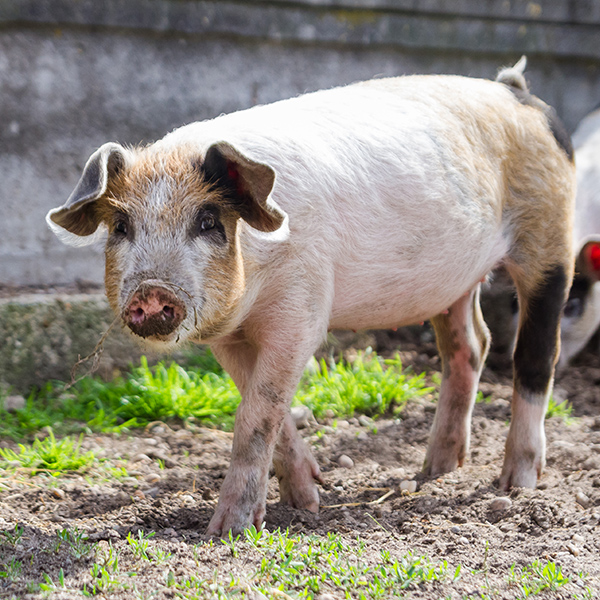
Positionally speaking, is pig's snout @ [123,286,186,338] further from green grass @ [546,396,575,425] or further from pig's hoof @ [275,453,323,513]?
green grass @ [546,396,575,425]

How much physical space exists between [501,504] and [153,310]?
66.2 inches

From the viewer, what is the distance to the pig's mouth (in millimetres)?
2389

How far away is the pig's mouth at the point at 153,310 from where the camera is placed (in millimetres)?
2389

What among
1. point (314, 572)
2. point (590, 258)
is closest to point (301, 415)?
point (314, 572)

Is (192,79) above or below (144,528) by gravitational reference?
above

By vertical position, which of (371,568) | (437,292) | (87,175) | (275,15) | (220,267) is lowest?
(371,568)

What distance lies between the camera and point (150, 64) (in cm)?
531

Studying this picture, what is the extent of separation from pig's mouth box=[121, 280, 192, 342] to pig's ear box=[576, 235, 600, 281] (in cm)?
353

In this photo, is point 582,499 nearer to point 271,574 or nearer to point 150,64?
point 271,574

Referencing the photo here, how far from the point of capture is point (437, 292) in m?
3.36

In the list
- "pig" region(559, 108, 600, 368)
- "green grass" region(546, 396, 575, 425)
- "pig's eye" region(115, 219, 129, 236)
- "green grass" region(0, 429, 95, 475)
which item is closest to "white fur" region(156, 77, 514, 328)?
"pig's eye" region(115, 219, 129, 236)

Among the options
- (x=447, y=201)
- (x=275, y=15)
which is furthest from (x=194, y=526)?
(x=275, y=15)

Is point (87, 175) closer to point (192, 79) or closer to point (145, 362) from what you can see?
point (145, 362)

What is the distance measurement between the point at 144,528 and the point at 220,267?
106 cm
